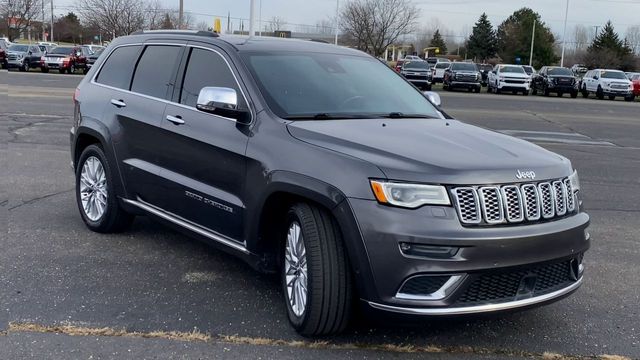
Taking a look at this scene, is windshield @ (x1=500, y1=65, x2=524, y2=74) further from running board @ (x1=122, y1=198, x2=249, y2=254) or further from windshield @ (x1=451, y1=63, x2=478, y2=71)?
running board @ (x1=122, y1=198, x2=249, y2=254)

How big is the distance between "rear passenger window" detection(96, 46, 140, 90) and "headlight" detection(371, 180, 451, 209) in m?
3.21

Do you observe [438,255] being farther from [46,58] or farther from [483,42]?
[483,42]

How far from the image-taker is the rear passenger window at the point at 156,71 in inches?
212

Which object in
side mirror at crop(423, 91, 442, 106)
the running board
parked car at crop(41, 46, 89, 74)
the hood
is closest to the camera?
the hood

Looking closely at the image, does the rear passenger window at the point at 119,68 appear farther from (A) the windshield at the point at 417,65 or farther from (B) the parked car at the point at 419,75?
(A) the windshield at the point at 417,65

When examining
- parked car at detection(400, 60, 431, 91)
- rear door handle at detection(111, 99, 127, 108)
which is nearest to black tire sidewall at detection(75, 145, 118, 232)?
rear door handle at detection(111, 99, 127, 108)

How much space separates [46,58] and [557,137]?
32.4 metres

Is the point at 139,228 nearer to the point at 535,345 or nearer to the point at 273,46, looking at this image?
the point at 273,46

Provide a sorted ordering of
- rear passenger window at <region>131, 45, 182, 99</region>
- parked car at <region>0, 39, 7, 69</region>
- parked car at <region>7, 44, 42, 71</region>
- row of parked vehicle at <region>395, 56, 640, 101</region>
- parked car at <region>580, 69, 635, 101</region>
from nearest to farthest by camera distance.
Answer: rear passenger window at <region>131, 45, 182, 99</region>
parked car at <region>580, 69, 635, 101</region>
row of parked vehicle at <region>395, 56, 640, 101</region>
parked car at <region>7, 44, 42, 71</region>
parked car at <region>0, 39, 7, 69</region>

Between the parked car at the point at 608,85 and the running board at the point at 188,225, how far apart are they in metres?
36.6

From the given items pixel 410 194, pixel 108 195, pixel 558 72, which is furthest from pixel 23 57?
pixel 410 194

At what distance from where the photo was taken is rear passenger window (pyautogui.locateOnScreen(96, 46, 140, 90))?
598 cm

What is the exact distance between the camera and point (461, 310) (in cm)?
354

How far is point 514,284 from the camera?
3.71 metres
